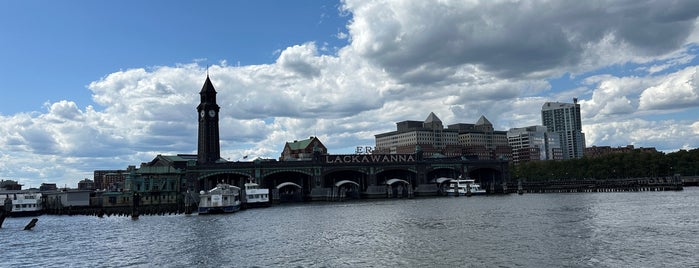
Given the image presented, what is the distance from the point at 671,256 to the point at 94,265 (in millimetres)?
51527

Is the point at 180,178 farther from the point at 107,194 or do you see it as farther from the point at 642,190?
the point at 642,190

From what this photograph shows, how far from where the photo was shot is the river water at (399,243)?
166ft

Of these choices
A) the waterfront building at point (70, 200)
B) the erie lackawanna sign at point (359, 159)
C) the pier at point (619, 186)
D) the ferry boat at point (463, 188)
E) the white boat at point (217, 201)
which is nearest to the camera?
the white boat at point (217, 201)

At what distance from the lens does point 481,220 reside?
85.1 m

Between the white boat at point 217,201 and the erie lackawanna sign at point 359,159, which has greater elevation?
the erie lackawanna sign at point 359,159

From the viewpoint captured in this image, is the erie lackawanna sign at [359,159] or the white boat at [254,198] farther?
the erie lackawanna sign at [359,159]

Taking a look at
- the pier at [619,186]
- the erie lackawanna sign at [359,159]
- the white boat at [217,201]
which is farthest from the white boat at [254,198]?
the pier at [619,186]

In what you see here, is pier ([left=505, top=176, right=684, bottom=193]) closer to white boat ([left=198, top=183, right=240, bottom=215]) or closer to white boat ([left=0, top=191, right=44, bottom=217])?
white boat ([left=198, top=183, right=240, bottom=215])

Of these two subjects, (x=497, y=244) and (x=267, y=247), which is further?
(x=267, y=247)

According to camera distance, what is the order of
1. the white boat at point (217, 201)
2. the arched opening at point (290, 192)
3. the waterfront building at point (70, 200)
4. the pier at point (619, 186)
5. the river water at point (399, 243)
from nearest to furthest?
the river water at point (399, 243) → the white boat at point (217, 201) → the pier at point (619, 186) → the waterfront building at point (70, 200) → the arched opening at point (290, 192)

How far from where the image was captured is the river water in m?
50.5

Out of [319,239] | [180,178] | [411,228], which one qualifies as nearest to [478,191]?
[180,178]

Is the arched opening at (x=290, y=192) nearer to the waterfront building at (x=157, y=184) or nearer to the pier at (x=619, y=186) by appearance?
the waterfront building at (x=157, y=184)

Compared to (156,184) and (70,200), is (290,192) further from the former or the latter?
(70,200)
